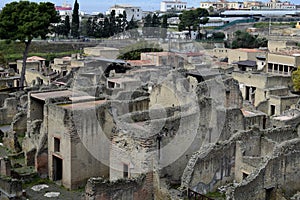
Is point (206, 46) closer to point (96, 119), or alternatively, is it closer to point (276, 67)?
point (276, 67)

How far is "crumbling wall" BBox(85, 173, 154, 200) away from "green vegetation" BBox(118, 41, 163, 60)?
37.8 metres

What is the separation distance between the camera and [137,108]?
24406 mm

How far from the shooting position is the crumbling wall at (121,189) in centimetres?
1619

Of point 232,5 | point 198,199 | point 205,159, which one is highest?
point 232,5

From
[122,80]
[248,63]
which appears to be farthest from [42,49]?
[122,80]

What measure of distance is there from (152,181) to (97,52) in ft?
129

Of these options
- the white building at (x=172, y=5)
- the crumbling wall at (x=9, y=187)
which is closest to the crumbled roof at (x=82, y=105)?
the crumbling wall at (x=9, y=187)

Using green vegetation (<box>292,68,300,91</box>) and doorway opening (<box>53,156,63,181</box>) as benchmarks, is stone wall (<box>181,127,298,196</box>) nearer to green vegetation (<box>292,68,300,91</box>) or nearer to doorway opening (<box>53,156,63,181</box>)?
doorway opening (<box>53,156,63,181</box>)

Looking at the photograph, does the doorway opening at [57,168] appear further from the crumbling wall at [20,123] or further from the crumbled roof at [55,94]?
the crumbling wall at [20,123]

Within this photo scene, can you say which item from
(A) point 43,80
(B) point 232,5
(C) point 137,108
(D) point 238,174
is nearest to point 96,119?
(C) point 137,108

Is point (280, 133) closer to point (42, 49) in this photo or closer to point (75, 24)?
point (42, 49)

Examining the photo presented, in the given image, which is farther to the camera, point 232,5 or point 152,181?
point 232,5

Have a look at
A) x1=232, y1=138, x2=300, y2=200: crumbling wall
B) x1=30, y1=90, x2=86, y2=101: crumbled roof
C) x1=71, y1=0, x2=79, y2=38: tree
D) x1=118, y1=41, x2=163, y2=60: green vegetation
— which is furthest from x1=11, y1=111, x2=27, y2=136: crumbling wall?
x1=71, y1=0, x2=79, y2=38: tree

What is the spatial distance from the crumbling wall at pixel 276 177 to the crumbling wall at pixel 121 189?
3.47m
